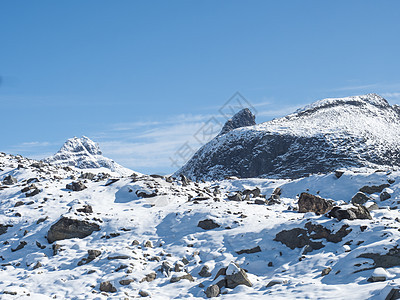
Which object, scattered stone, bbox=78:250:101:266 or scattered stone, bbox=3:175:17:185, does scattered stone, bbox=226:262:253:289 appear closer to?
scattered stone, bbox=78:250:101:266

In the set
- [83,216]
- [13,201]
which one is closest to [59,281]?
[83,216]

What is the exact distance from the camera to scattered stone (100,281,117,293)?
1484 centimetres

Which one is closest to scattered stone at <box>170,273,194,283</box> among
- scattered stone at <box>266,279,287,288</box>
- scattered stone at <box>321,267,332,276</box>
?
scattered stone at <box>266,279,287,288</box>

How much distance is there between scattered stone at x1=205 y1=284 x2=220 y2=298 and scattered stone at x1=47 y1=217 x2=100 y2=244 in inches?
363

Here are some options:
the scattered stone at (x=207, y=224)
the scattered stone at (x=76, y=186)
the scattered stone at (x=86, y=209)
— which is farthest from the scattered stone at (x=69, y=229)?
the scattered stone at (x=76, y=186)

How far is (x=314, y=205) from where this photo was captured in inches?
866

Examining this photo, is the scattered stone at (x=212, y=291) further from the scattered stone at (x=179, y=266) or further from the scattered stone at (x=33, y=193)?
the scattered stone at (x=33, y=193)

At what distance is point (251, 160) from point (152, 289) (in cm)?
7326

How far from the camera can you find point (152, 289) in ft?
49.1

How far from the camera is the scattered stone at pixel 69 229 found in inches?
789

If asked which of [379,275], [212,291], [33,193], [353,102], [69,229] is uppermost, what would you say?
[353,102]

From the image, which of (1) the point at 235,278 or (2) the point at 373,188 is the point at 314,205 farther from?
(1) the point at 235,278

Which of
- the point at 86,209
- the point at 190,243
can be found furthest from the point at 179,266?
the point at 86,209

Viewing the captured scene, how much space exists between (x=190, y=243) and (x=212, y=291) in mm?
4932
